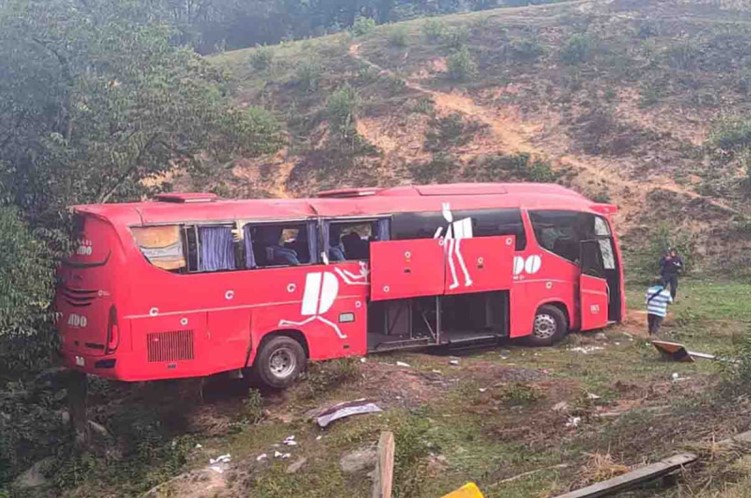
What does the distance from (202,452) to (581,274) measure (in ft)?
25.4

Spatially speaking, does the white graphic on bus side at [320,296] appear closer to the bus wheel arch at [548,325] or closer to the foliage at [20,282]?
the foliage at [20,282]

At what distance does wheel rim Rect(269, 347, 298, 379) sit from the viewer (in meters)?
11.1

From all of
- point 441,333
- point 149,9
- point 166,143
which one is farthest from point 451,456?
point 149,9

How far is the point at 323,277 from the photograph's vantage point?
38.1ft

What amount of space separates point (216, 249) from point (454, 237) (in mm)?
4085

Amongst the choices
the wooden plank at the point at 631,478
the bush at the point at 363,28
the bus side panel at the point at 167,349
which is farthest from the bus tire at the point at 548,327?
the bush at the point at 363,28

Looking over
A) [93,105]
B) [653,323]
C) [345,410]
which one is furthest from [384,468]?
[653,323]

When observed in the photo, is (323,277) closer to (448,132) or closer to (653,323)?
(653,323)

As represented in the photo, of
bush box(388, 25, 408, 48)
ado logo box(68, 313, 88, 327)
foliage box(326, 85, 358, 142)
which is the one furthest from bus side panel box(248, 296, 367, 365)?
bush box(388, 25, 408, 48)

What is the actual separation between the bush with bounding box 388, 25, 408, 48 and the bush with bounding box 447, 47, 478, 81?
4.03 metres

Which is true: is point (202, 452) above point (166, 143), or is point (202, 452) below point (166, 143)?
below

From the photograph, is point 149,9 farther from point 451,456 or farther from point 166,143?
point 451,456

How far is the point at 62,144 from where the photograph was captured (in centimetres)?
982

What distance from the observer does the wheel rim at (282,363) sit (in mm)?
11109
